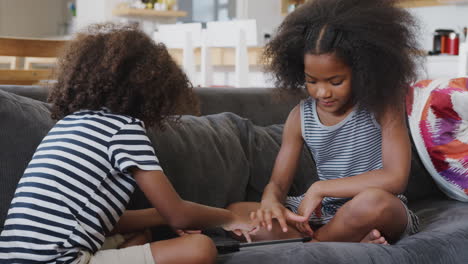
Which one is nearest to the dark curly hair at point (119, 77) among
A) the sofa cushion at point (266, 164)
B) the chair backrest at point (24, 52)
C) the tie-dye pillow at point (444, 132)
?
the sofa cushion at point (266, 164)

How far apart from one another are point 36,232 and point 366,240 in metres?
0.70

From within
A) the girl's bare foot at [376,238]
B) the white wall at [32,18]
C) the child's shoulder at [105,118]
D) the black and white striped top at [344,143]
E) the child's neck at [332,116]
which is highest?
the white wall at [32,18]

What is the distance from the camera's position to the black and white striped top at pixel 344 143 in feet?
5.36

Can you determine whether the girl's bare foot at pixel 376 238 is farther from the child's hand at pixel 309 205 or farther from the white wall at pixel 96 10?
the white wall at pixel 96 10

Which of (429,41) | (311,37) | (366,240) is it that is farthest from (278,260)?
(429,41)

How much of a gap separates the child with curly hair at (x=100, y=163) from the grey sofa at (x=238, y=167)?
5.2 inches

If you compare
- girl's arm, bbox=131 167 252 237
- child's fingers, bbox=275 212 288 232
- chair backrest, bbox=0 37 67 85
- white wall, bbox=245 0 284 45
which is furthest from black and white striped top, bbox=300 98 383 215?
white wall, bbox=245 0 284 45

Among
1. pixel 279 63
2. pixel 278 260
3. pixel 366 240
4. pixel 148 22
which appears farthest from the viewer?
pixel 148 22

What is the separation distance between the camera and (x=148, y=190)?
124 centimetres

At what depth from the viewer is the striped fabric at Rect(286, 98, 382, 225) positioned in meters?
1.64

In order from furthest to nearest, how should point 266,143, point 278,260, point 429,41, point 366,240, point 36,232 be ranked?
point 429,41
point 266,143
point 366,240
point 278,260
point 36,232

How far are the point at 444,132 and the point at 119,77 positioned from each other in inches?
44.0

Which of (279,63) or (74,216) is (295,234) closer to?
(279,63)

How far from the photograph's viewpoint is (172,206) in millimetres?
1264
